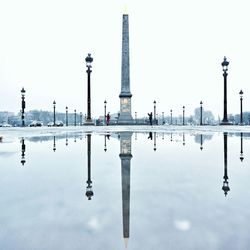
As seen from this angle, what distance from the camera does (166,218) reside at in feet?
9.41

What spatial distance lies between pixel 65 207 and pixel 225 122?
31428 mm

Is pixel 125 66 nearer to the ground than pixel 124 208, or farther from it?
farther from it

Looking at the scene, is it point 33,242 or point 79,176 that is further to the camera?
point 79,176

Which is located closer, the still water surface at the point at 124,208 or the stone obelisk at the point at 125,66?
the still water surface at the point at 124,208

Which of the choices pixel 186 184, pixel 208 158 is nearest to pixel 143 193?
pixel 186 184

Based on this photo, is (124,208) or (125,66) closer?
(124,208)

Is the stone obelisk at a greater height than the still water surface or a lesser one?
greater

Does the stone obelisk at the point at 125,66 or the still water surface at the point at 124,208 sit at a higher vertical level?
the stone obelisk at the point at 125,66

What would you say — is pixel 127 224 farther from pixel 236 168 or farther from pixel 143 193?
pixel 236 168

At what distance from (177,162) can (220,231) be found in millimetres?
4146

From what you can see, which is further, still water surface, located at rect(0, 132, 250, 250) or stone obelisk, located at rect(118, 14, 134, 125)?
stone obelisk, located at rect(118, 14, 134, 125)

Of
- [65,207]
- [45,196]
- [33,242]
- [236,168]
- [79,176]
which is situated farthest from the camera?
[236,168]

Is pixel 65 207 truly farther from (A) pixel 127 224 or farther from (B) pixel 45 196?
(A) pixel 127 224

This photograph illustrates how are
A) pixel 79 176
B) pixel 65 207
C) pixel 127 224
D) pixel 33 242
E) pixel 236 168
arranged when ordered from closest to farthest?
pixel 33 242
pixel 127 224
pixel 65 207
pixel 79 176
pixel 236 168
